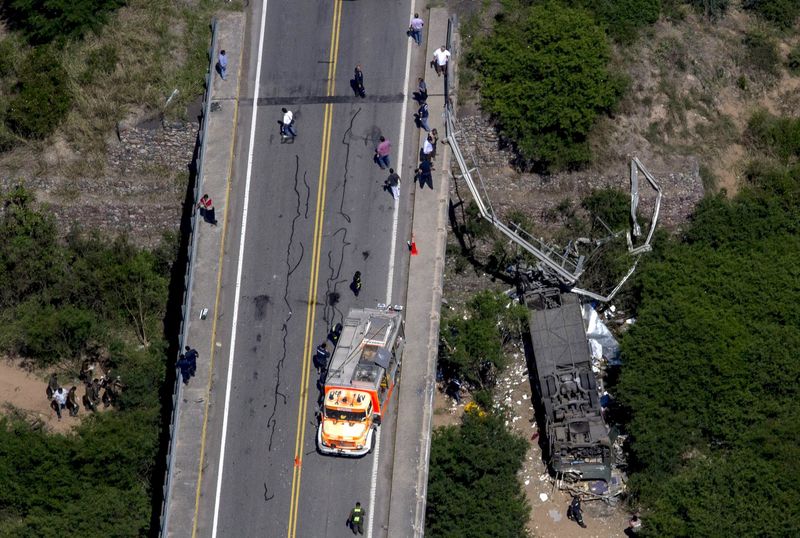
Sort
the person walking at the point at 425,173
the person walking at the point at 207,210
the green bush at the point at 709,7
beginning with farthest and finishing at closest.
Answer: the green bush at the point at 709,7 < the person walking at the point at 207,210 < the person walking at the point at 425,173

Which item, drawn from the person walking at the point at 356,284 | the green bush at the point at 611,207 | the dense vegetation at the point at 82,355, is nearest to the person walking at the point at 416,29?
the green bush at the point at 611,207

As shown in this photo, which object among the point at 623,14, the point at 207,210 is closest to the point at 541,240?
the point at 623,14

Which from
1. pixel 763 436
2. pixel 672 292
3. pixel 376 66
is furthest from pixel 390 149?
pixel 763 436

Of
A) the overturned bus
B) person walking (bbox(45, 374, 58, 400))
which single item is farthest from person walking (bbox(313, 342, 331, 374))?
person walking (bbox(45, 374, 58, 400))

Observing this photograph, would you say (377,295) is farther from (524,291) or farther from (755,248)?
(755,248)

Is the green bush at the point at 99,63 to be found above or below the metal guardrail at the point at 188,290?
above

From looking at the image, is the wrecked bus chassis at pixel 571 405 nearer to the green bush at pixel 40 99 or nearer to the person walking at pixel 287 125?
the person walking at pixel 287 125

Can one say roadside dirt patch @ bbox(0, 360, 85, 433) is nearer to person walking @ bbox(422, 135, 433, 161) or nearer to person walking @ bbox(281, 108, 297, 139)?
person walking @ bbox(281, 108, 297, 139)

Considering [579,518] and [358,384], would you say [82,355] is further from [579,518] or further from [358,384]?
[579,518]
